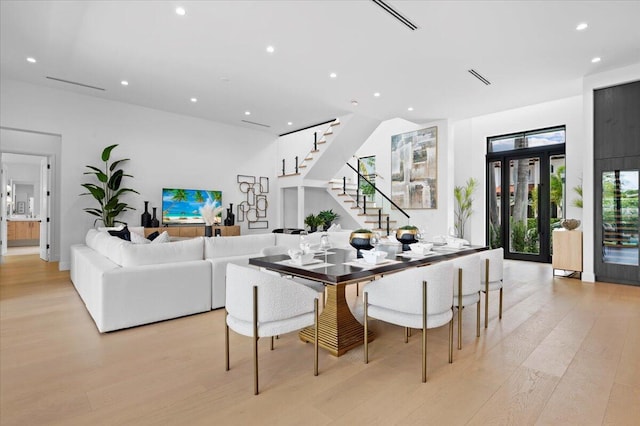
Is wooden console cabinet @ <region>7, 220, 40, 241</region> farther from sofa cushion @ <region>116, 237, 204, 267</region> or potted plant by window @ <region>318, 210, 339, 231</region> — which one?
sofa cushion @ <region>116, 237, 204, 267</region>

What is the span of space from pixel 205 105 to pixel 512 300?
692cm

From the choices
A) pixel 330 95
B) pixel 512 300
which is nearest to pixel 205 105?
pixel 330 95

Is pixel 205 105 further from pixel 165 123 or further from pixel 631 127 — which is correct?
pixel 631 127

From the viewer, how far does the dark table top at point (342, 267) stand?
7.48 ft

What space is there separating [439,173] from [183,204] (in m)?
6.26

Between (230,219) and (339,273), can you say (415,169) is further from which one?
(339,273)

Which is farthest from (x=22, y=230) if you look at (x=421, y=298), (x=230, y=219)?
(x=421, y=298)

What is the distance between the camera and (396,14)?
3895 mm

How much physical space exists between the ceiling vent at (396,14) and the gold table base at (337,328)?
3091mm

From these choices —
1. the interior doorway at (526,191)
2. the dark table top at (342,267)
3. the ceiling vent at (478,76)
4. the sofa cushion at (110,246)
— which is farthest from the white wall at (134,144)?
the interior doorway at (526,191)

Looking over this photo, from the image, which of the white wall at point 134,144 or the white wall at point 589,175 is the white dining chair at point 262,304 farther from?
the white wall at point 134,144

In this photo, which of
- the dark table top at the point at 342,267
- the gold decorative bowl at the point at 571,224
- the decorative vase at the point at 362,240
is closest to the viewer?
the dark table top at the point at 342,267

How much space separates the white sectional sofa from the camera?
3.21m

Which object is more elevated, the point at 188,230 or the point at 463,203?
the point at 463,203
